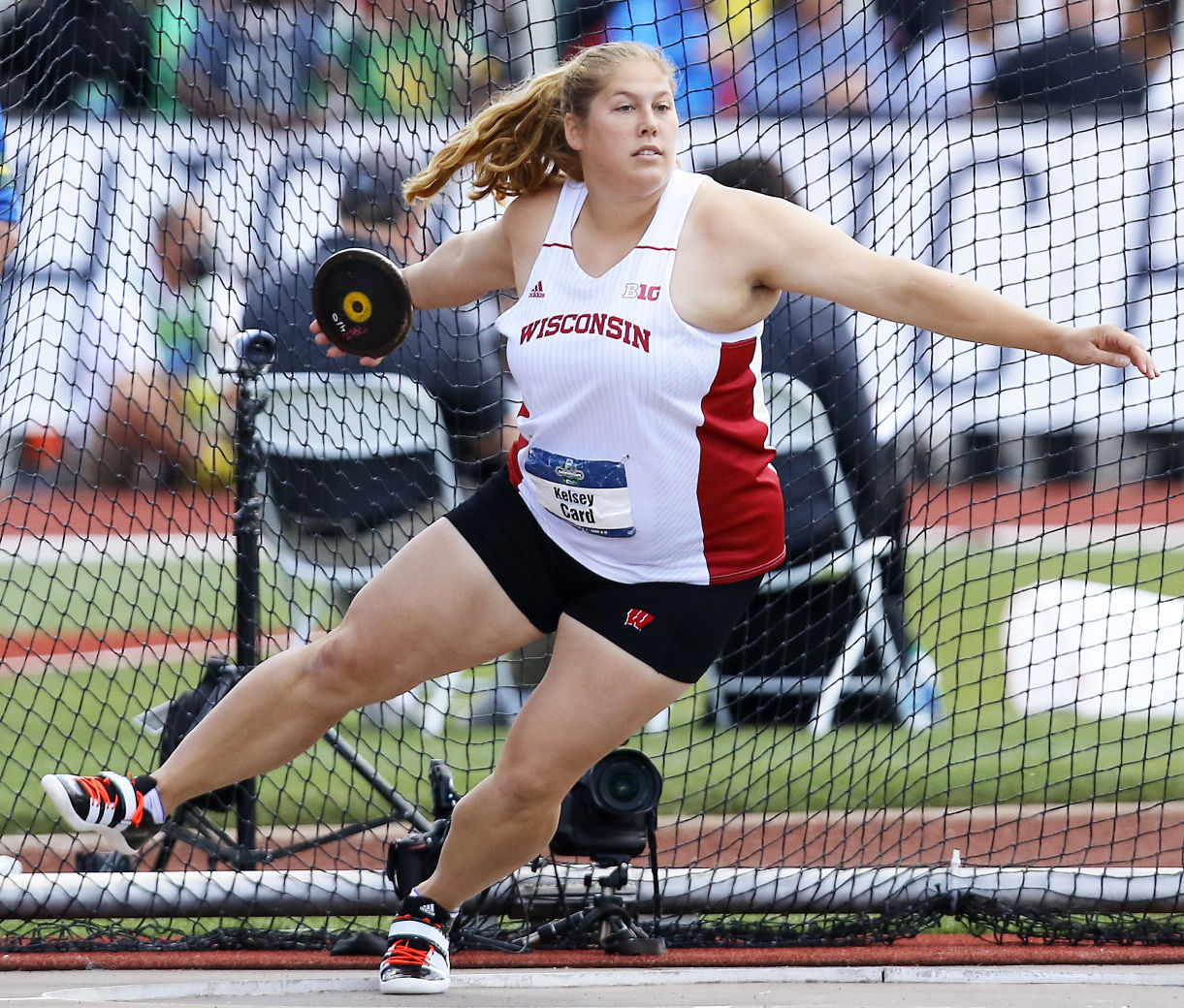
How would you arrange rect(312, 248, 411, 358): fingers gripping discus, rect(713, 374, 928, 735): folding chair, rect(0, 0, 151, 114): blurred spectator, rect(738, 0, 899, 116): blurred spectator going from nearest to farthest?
1. rect(312, 248, 411, 358): fingers gripping discus
2. rect(0, 0, 151, 114): blurred spectator
3. rect(713, 374, 928, 735): folding chair
4. rect(738, 0, 899, 116): blurred spectator

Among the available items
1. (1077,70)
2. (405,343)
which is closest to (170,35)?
(405,343)

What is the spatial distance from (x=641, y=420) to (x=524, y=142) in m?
0.73

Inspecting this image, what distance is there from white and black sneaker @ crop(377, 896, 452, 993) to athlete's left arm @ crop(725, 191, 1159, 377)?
5.41 feet

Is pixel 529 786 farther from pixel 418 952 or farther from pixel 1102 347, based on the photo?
pixel 1102 347

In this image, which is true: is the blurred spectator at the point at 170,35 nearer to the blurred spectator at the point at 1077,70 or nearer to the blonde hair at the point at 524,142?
the blonde hair at the point at 524,142

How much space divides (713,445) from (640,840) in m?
1.36

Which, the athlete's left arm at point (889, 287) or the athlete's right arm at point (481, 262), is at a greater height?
the athlete's right arm at point (481, 262)

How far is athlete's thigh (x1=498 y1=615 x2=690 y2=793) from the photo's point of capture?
126 inches

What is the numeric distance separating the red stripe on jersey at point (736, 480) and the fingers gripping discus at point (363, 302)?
794mm

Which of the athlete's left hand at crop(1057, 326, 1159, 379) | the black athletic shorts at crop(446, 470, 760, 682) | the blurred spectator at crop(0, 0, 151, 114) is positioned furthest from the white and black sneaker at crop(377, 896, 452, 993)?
the blurred spectator at crop(0, 0, 151, 114)

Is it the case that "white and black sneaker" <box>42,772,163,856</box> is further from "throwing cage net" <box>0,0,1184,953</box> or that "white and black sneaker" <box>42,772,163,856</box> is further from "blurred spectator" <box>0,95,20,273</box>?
"blurred spectator" <box>0,95,20,273</box>

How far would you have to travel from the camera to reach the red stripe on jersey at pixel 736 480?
3.18 metres

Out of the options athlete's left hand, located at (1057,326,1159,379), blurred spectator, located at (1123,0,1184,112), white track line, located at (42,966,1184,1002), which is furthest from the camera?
blurred spectator, located at (1123,0,1184,112)

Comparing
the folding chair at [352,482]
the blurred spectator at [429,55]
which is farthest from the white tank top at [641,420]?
the folding chair at [352,482]
